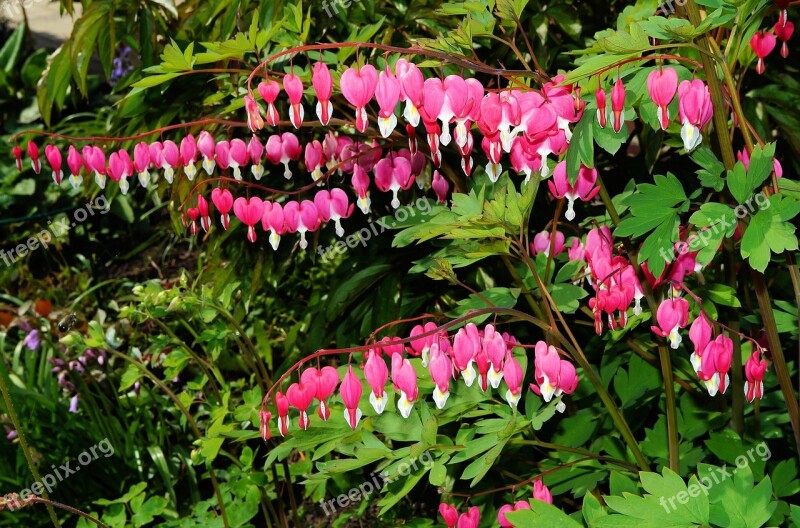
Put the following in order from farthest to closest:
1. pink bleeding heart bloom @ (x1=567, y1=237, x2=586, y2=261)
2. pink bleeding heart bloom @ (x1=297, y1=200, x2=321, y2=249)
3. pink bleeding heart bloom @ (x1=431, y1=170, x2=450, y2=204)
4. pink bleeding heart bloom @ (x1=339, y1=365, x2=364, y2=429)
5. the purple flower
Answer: the purple flower < pink bleeding heart bloom @ (x1=431, y1=170, x2=450, y2=204) < pink bleeding heart bloom @ (x1=297, y1=200, x2=321, y2=249) < pink bleeding heart bloom @ (x1=567, y1=237, x2=586, y2=261) < pink bleeding heart bloom @ (x1=339, y1=365, x2=364, y2=429)

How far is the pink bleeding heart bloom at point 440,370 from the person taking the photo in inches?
59.7

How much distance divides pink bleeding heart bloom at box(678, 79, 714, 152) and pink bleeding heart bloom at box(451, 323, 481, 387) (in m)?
0.48

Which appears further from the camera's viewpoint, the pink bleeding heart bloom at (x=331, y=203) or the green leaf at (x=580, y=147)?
the pink bleeding heart bloom at (x=331, y=203)

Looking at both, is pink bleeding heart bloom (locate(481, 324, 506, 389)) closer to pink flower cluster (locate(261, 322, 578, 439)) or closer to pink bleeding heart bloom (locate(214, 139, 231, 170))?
pink flower cluster (locate(261, 322, 578, 439))

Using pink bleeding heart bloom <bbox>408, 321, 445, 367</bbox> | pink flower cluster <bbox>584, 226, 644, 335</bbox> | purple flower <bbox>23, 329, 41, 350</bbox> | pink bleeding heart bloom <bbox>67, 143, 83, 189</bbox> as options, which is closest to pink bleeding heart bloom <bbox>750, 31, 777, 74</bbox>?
pink flower cluster <bbox>584, 226, 644, 335</bbox>

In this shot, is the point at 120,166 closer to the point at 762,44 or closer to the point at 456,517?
the point at 456,517

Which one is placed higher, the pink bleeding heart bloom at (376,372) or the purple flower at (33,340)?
the pink bleeding heart bloom at (376,372)

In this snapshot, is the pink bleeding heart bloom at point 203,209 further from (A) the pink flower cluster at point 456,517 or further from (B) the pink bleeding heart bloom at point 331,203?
(A) the pink flower cluster at point 456,517


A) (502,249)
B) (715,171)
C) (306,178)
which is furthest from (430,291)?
(715,171)

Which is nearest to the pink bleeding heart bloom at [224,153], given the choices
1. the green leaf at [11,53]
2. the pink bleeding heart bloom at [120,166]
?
the pink bleeding heart bloom at [120,166]

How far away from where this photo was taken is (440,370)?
1515 millimetres

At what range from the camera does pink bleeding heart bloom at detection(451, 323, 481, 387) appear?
1.53m

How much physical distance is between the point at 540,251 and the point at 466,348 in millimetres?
555

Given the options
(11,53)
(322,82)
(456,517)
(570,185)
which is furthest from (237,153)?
(11,53)
